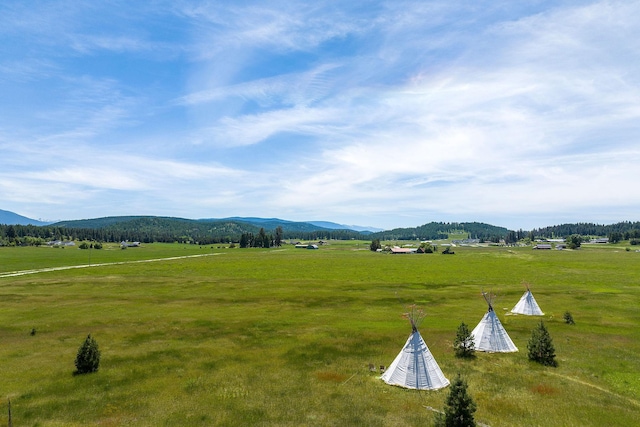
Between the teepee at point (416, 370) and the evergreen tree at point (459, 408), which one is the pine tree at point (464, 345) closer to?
the teepee at point (416, 370)

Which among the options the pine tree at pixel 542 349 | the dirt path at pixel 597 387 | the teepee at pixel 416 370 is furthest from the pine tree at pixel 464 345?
the teepee at pixel 416 370

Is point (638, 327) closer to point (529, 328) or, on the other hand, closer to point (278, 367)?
point (529, 328)

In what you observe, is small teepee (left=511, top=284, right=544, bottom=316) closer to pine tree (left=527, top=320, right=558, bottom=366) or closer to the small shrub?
the small shrub

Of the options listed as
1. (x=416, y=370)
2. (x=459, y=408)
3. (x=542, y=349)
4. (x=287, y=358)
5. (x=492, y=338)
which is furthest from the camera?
(x=492, y=338)

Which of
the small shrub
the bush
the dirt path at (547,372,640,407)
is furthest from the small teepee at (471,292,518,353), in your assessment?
the bush

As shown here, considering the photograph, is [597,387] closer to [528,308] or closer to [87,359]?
[528,308]

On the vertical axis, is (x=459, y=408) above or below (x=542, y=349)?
above

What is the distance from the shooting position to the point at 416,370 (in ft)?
90.3

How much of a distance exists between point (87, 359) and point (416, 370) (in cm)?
2651

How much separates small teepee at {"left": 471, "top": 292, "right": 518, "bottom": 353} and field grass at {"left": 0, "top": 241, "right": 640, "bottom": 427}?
4.09ft

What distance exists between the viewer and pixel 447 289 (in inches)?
2958

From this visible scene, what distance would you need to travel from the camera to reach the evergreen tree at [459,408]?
62.8 ft

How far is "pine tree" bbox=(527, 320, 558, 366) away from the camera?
31684 mm

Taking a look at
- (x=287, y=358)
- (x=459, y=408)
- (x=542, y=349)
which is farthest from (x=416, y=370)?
(x=542, y=349)
